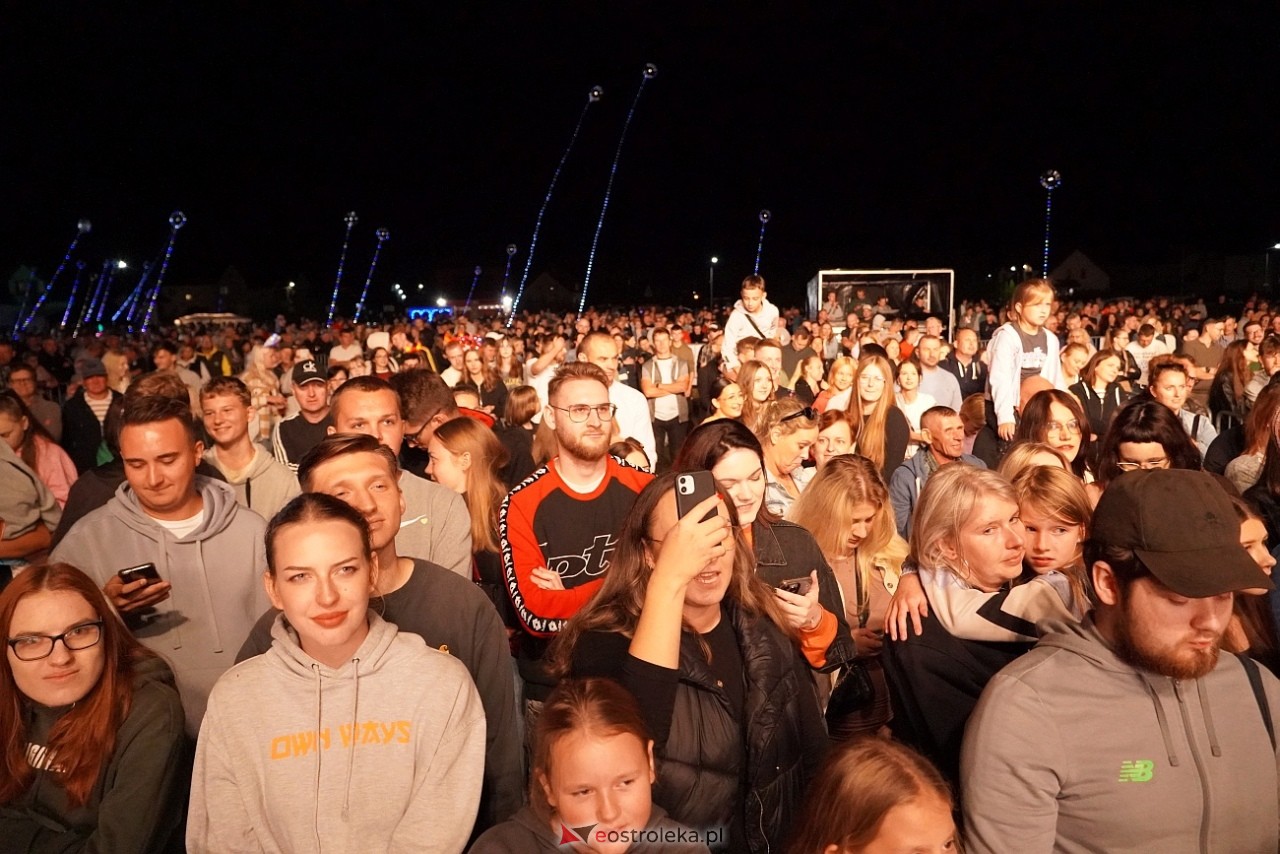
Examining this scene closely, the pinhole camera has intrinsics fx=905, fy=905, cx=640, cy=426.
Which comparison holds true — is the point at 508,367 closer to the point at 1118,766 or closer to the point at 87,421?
the point at 87,421

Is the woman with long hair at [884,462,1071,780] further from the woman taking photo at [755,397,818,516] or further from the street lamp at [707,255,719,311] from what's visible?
the street lamp at [707,255,719,311]

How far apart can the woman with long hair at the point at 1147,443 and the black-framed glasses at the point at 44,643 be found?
450 centimetres

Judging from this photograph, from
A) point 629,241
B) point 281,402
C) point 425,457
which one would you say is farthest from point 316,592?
point 629,241

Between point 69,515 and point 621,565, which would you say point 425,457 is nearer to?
point 69,515

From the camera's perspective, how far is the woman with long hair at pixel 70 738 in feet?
8.48

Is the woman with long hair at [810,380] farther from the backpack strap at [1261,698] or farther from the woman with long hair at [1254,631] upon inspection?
the backpack strap at [1261,698]

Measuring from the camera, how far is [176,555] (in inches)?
139

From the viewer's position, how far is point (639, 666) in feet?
7.55

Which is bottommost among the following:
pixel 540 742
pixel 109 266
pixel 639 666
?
pixel 540 742

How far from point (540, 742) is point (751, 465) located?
1531 mm

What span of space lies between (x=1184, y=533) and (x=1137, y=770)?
0.56 m

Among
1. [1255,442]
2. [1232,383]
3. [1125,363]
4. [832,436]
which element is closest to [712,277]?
[1125,363]

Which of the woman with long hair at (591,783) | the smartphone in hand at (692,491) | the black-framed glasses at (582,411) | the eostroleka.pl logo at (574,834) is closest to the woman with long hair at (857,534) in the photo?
the black-framed glasses at (582,411)

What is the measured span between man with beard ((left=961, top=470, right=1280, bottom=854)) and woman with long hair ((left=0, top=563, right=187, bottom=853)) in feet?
7.50
